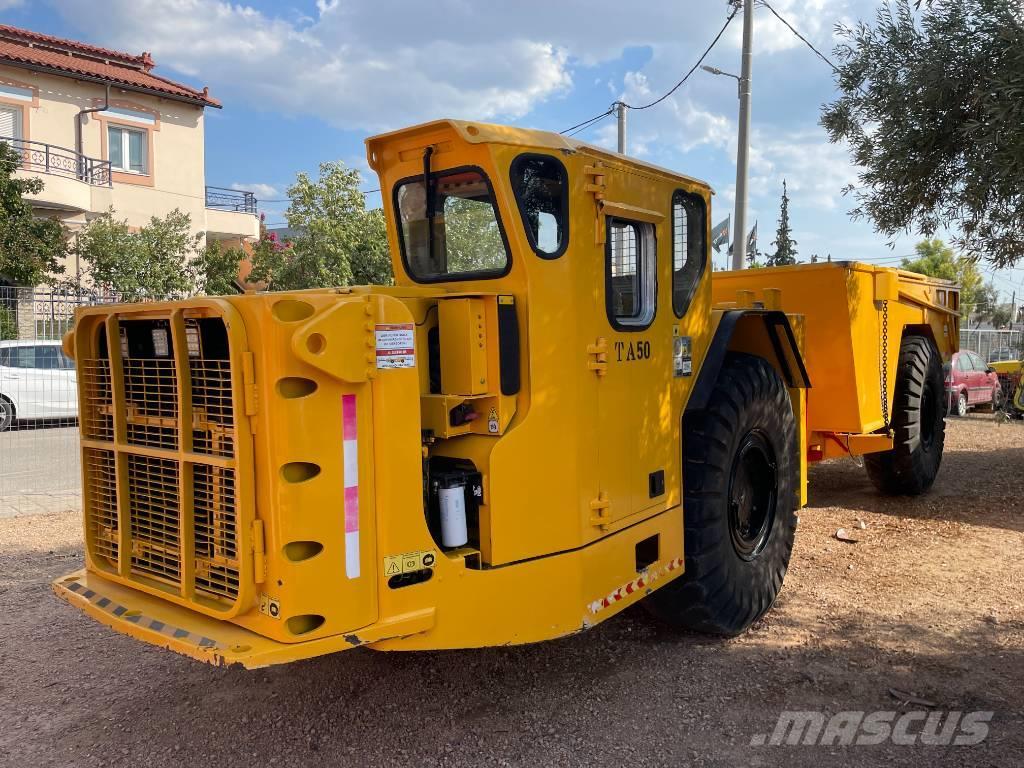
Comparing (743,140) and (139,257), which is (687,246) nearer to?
(743,140)

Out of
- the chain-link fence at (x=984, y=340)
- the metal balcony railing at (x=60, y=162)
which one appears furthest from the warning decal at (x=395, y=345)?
the chain-link fence at (x=984, y=340)

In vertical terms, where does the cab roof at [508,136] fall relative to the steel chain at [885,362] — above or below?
above

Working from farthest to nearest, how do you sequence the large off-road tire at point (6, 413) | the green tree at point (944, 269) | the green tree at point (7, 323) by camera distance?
the green tree at point (944, 269)
the large off-road tire at point (6, 413)
the green tree at point (7, 323)

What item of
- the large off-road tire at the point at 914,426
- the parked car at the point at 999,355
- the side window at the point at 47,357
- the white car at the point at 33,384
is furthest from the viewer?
the parked car at the point at 999,355

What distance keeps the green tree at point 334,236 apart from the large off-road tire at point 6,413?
6250mm

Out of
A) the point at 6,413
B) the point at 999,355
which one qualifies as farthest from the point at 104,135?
the point at 999,355

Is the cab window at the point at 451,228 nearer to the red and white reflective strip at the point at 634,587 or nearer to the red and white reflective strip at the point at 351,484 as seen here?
the red and white reflective strip at the point at 351,484

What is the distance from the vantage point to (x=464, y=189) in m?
3.74

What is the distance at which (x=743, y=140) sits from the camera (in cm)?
1202

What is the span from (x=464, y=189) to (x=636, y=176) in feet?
2.79

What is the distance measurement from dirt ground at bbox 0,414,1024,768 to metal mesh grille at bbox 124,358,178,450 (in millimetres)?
1355

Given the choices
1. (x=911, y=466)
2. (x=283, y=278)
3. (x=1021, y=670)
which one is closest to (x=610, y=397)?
(x=1021, y=670)

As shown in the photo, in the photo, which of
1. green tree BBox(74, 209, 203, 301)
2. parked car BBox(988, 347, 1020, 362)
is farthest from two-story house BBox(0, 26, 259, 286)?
parked car BBox(988, 347, 1020, 362)

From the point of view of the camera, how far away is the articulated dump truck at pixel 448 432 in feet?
9.39
